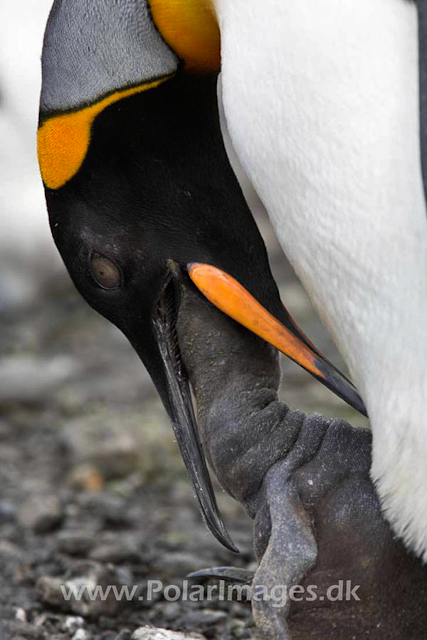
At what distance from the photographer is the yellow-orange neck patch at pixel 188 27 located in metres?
3.68

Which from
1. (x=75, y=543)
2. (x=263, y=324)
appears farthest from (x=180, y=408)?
(x=75, y=543)

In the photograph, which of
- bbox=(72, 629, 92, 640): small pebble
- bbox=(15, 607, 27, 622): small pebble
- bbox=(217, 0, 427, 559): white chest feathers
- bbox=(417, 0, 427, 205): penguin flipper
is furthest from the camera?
bbox=(15, 607, 27, 622): small pebble

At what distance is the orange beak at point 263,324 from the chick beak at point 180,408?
0.44 feet

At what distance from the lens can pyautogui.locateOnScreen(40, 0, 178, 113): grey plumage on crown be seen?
12.2ft

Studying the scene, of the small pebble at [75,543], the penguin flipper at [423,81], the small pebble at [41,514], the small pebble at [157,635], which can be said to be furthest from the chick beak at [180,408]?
the small pebble at [41,514]

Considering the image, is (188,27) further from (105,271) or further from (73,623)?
(73,623)

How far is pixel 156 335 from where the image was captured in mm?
3811

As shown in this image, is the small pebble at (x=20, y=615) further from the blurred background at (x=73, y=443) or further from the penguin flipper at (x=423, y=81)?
the penguin flipper at (x=423, y=81)

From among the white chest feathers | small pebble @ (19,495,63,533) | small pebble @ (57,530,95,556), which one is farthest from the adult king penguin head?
small pebble @ (19,495,63,533)

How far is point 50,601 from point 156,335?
1083 mm

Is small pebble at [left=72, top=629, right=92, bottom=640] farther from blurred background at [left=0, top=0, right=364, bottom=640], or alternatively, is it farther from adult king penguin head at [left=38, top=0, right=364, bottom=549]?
adult king penguin head at [left=38, top=0, right=364, bottom=549]

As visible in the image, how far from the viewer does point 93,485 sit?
5.84m

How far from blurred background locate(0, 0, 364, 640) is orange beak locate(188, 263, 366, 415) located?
3.04ft

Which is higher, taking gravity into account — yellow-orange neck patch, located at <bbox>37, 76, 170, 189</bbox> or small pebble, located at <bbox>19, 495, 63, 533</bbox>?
yellow-orange neck patch, located at <bbox>37, 76, 170, 189</bbox>
